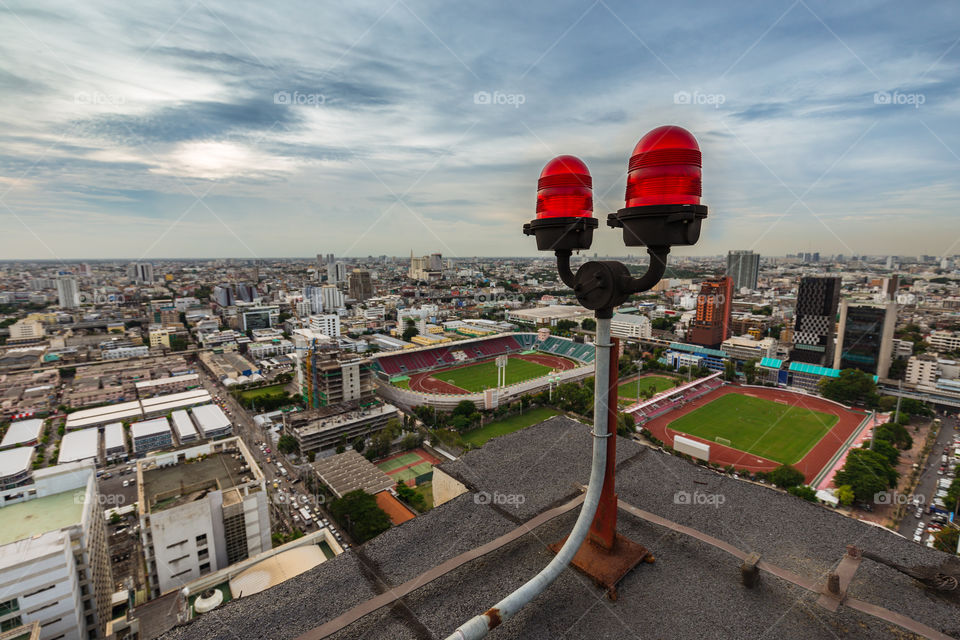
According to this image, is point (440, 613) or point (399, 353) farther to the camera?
point (399, 353)

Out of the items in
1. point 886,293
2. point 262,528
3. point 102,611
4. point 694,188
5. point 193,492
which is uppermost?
point 694,188

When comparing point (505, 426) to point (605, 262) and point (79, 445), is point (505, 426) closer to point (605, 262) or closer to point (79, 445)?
point (605, 262)

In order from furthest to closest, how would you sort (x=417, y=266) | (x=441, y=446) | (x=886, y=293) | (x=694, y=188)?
(x=417, y=266) → (x=886, y=293) → (x=441, y=446) → (x=694, y=188)

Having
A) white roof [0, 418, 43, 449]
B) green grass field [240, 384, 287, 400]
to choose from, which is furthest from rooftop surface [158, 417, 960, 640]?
green grass field [240, 384, 287, 400]

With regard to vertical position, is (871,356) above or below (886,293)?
below

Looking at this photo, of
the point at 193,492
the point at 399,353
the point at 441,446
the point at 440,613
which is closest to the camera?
the point at 440,613

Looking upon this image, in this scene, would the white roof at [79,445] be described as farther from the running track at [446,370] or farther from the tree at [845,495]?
the tree at [845,495]

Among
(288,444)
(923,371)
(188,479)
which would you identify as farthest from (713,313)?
(188,479)

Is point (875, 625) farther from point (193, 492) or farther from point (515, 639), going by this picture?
point (193, 492)

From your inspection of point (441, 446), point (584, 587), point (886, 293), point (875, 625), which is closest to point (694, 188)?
point (584, 587)
